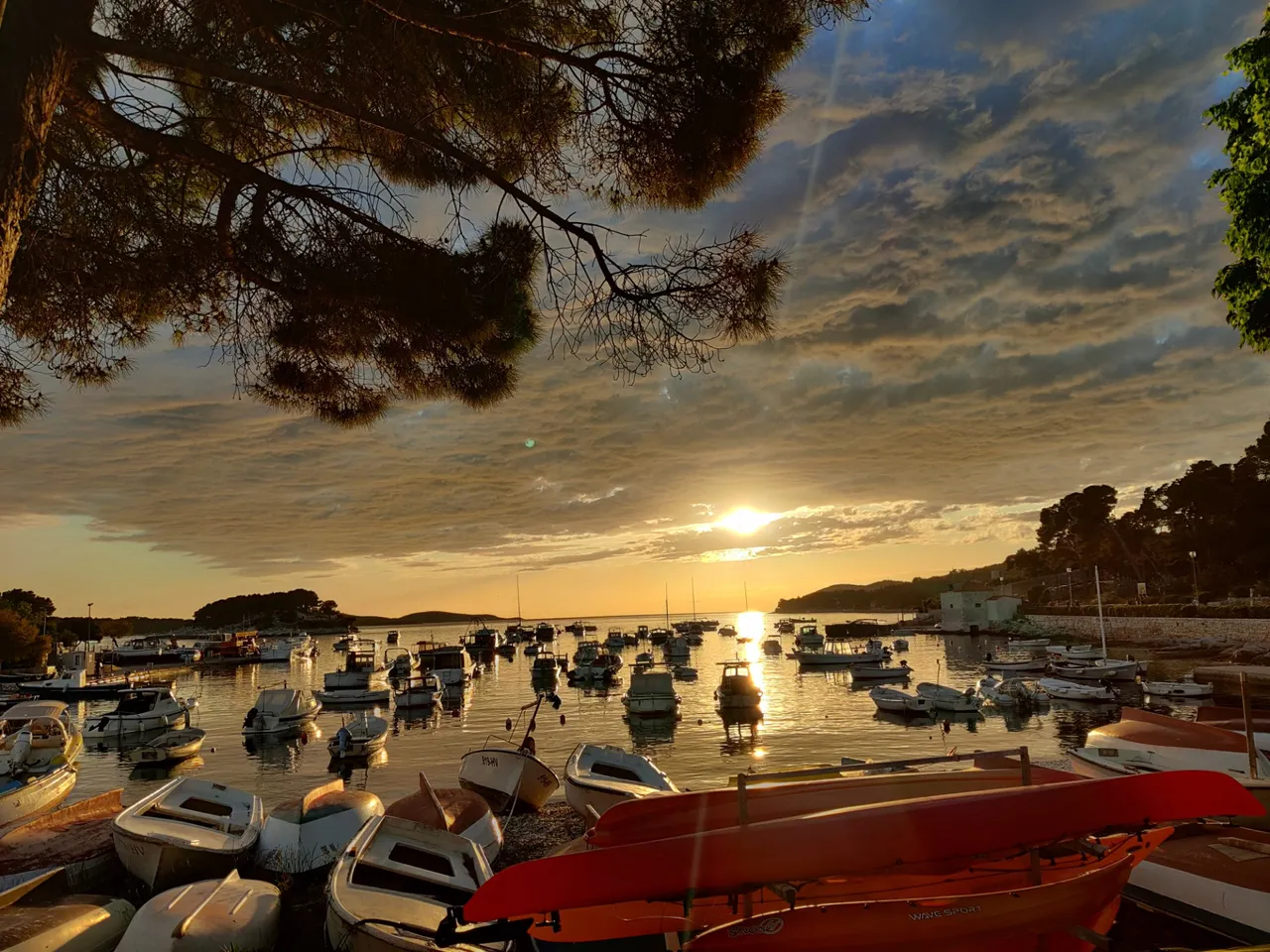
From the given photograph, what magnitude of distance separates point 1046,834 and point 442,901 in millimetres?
6519

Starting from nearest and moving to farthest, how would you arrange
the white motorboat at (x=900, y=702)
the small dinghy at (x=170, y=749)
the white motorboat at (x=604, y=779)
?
the white motorboat at (x=604, y=779), the small dinghy at (x=170, y=749), the white motorboat at (x=900, y=702)

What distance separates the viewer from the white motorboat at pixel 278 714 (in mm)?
37219

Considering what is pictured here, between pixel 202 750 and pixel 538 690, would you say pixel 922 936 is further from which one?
pixel 538 690

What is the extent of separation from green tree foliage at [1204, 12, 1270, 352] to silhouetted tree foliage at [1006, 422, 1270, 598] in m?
68.8

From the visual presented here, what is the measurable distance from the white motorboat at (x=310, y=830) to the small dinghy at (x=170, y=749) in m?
21.1

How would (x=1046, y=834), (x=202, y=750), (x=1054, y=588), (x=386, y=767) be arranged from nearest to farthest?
(x=1046, y=834)
(x=386, y=767)
(x=202, y=750)
(x=1054, y=588)

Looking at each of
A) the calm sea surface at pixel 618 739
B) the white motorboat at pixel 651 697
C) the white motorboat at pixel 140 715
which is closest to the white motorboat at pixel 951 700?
the calm sea surface at pixel 618 739

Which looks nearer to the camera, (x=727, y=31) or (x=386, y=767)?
(x=727, y=31)

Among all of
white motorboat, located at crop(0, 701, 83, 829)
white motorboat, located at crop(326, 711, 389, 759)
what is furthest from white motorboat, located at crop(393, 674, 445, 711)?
white motorboat, located at crop(0, 701, 83, 829)

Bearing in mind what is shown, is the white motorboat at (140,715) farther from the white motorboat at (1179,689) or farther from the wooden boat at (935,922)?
the white motorboat at (1179,689)

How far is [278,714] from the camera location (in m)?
37.8

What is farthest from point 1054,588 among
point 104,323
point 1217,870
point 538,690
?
point 104,323

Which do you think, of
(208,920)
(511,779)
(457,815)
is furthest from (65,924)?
(511,779)

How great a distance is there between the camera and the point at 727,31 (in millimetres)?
6301
